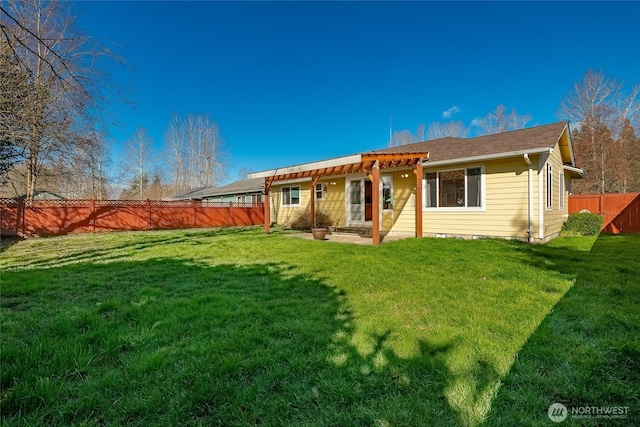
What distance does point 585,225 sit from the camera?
10.7m

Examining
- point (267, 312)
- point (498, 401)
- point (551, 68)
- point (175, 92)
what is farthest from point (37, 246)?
point (551, 68)

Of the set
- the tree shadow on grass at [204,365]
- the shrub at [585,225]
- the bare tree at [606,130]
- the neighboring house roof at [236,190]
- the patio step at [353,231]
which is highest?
the bare tree at [606,130]

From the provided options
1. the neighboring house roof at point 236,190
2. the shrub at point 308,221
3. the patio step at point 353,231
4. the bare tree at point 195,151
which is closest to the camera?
the patio step at point 353,231

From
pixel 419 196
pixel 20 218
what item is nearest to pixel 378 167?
pixel 419 196

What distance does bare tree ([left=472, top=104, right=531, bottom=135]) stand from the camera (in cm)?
2666

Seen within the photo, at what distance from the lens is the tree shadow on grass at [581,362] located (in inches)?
79.0

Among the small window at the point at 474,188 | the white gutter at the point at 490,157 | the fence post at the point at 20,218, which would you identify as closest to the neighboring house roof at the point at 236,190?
the fence post at the point at 20,218

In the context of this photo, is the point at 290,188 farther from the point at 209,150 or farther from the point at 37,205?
the point at 209,150

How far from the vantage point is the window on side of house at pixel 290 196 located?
16.3 metres

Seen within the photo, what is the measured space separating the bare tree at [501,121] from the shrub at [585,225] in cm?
1826

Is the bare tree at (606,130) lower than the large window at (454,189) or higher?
higher

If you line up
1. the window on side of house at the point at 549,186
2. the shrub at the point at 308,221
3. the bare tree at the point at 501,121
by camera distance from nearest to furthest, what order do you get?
the window on side of house at the point at 549,186 → the shrub at the point at 308,221 → the bare tree at the point at 501,121

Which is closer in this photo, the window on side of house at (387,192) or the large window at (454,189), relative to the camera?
the large window at (454,189)

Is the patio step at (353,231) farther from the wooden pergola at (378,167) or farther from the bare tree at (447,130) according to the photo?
the bare tree at (447,130)
